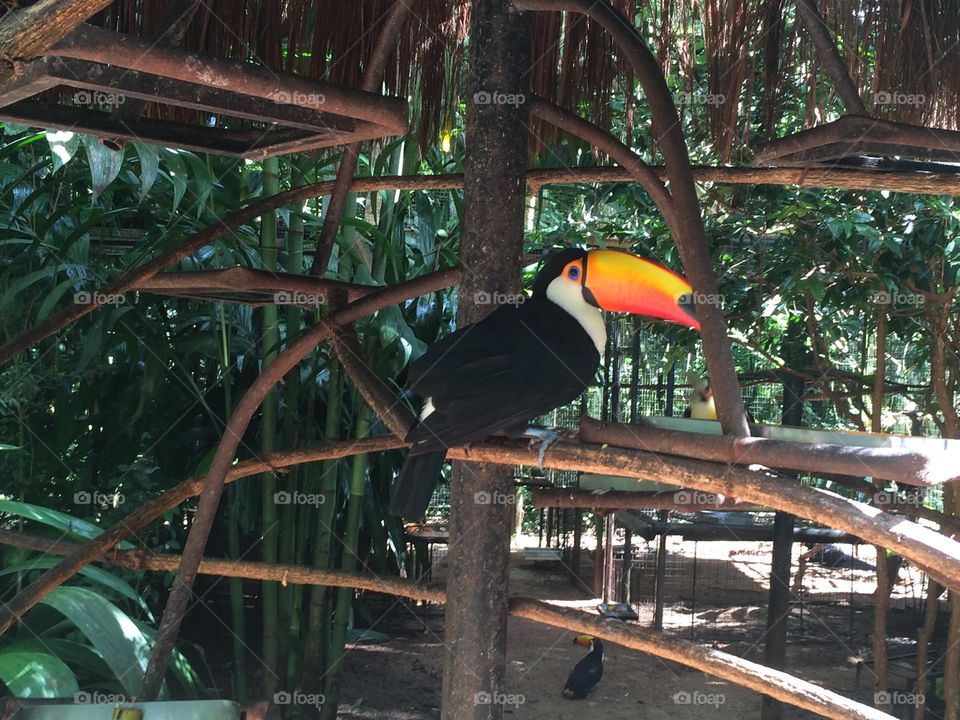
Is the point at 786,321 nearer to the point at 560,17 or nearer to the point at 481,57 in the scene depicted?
the point at 560,17

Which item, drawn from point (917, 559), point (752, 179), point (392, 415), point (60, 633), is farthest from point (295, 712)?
point (917, 559)

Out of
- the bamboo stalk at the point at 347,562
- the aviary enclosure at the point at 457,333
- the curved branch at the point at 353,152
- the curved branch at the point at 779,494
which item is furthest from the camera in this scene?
the bamboo stalk at the point at 347,562

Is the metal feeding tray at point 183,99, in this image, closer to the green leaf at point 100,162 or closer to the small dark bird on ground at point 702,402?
the green leaf at point 100,162

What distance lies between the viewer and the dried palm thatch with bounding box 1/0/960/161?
9.77 ft

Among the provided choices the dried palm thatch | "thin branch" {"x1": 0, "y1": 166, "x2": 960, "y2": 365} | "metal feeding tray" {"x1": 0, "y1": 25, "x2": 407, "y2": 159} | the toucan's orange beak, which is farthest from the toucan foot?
the dried palm thatch

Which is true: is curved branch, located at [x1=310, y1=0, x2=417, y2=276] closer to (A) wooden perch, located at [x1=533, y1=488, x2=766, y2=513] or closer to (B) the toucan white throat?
(B) the toucan white throat

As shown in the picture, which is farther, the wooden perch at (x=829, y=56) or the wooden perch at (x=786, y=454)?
the wooden perch at (x=829, y=56)

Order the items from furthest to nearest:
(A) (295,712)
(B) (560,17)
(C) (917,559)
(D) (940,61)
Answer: (A) (295,712)
(B) (560,17)
(D) (940,61)
(C) (917,559)

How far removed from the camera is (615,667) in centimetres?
600

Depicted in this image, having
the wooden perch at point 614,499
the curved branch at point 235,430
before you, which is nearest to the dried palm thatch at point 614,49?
the curved branch at point 235,430

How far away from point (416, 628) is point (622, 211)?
10.00 feet

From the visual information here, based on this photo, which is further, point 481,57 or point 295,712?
point 295,712

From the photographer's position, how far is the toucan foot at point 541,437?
2.03 metres

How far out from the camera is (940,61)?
2.98m
